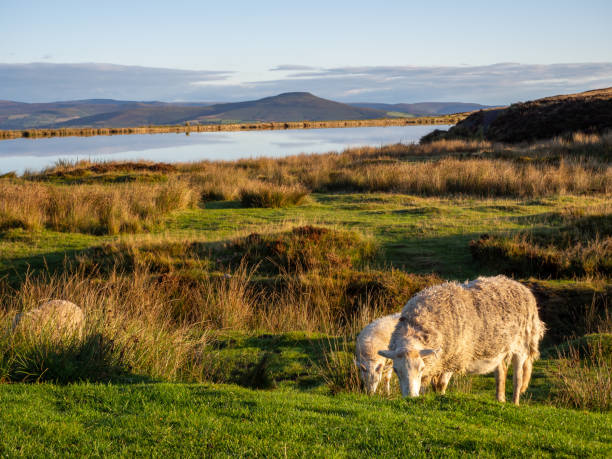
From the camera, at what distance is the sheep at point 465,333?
600 cm

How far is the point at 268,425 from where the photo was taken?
16.8 feet

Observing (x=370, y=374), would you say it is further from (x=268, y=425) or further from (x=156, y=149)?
(x=156, y=149)

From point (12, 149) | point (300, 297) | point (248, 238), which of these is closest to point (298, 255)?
point (248, 238)

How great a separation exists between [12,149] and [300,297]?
62.6 metres

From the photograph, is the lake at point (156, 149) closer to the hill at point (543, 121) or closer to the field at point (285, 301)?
the hill at point (543, 121)

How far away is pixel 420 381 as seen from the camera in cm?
610

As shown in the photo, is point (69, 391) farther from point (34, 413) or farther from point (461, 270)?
point (461, 270)

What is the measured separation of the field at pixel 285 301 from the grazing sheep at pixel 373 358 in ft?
1.09

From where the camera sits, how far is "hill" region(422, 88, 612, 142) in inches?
1730

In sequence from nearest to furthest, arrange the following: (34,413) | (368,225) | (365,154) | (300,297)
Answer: (34,413) → (300,297) → (368,225) → (365,154)

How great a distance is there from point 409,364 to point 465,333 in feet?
2.89

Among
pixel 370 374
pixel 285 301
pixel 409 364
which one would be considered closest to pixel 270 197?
pixel 285 301

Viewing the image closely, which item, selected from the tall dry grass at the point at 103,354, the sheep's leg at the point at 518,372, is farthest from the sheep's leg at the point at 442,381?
the tall dry grass at the point at 103,354

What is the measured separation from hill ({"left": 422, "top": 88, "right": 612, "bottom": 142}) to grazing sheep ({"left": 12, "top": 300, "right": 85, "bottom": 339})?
41307 millimetres
